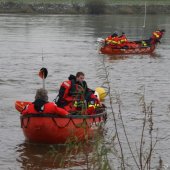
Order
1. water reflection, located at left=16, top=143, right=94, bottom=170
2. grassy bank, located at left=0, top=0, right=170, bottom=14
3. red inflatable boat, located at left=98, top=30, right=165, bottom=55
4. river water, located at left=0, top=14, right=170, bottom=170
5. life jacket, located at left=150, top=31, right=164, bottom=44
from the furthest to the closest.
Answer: grassy bank, located at left=0, top=0, right=170, bottom=14 → life jacket, located at left=150, top=31, right=164, bottom=44 → red inflatable boat, located at left=98, top=30, right=165, bottom=55 → river water, located at left=0, top=14, right=170, bottom=170 → water reflection, located at left=16, top=143, right=94, bottom=170

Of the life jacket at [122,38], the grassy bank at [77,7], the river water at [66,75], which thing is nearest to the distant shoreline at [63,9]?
the grassy bank at [77,7]

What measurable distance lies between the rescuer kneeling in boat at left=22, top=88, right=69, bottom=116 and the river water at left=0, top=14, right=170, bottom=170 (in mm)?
862

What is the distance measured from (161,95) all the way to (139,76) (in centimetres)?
437

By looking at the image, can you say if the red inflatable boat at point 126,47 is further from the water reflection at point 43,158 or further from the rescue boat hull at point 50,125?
the rescue boat hull at point 50,125

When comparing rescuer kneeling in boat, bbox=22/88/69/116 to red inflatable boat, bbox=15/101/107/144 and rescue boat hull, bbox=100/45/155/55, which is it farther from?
rescue boat hull, bbox=100/45/155/55

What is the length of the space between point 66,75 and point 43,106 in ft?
38.2

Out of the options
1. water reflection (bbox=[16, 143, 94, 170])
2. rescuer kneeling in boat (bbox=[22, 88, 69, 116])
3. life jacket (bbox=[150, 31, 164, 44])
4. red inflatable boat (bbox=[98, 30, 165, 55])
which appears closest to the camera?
water reflection (bbox=[16, 143, 94, 170])

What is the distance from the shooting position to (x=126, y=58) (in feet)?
95.6

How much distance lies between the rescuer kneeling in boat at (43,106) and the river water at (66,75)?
2.83 feet

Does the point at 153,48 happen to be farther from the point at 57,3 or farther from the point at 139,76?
the point at 57,3

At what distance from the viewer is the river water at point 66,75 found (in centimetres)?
1261

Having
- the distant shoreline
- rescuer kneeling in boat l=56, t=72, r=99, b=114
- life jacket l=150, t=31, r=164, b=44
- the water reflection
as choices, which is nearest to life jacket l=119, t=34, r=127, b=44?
life jacket l=150, t=31, r=164, b=44

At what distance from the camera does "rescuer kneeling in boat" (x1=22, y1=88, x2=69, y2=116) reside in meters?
11.9

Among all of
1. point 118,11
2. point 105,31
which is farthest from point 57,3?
point 105,31
